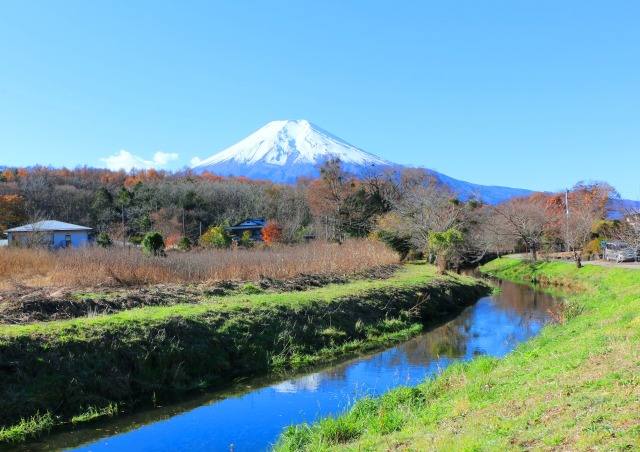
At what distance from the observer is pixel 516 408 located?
5.86 m

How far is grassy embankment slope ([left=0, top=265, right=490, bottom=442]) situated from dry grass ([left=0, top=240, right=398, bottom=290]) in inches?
131

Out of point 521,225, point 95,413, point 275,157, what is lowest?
point 95,413

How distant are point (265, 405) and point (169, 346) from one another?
2701mm

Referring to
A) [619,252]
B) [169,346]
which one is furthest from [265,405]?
[619,252]

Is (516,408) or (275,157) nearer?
(516,408)

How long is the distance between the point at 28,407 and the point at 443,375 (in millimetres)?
7005

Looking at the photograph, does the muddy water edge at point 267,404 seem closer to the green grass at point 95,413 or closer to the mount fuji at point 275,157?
the green grass at point 95,413

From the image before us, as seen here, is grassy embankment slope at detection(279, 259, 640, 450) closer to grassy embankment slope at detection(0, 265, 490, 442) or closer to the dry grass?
grassy embankment slope at detection(0, 265, 490, 442)

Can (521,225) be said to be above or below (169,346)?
above

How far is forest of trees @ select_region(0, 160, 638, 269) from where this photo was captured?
38750 millimetres

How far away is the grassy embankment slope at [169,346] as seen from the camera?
864 cm

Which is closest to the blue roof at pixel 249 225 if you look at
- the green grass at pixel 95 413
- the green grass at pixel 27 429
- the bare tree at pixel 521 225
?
the bare tree at pixel 521 225

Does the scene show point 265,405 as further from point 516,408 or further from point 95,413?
point 516,408

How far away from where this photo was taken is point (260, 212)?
71000 mm
